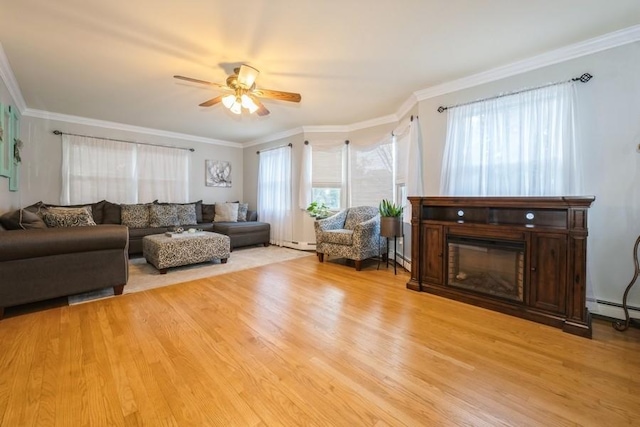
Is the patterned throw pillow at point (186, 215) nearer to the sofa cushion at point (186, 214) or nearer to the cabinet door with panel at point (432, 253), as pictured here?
the sofa cushion at point (186, 214)

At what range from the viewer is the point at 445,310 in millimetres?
2465

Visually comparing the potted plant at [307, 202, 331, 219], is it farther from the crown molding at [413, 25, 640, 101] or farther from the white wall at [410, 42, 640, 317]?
the white wall at [410, 42, 640, 317]

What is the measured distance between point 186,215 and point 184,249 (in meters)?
1.81

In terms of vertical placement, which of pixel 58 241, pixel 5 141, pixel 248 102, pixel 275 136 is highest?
pixel 275 136

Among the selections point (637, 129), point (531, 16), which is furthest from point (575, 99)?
point (531, 16)

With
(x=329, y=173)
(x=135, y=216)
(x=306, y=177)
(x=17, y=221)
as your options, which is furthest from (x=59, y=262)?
(x=329, y=173)

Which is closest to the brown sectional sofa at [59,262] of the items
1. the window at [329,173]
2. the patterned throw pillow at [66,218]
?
the patterned throw pillow at [66,218]

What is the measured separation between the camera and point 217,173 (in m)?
6.35

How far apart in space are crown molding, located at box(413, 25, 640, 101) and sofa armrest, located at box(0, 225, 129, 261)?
3868 mm

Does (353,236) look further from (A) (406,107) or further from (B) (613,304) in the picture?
(B) (613,304)

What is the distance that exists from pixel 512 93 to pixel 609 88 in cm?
70

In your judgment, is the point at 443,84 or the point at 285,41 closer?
the point at 285,41

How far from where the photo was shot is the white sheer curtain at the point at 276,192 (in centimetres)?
557

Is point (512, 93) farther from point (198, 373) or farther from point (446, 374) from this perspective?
point (198, 373)
